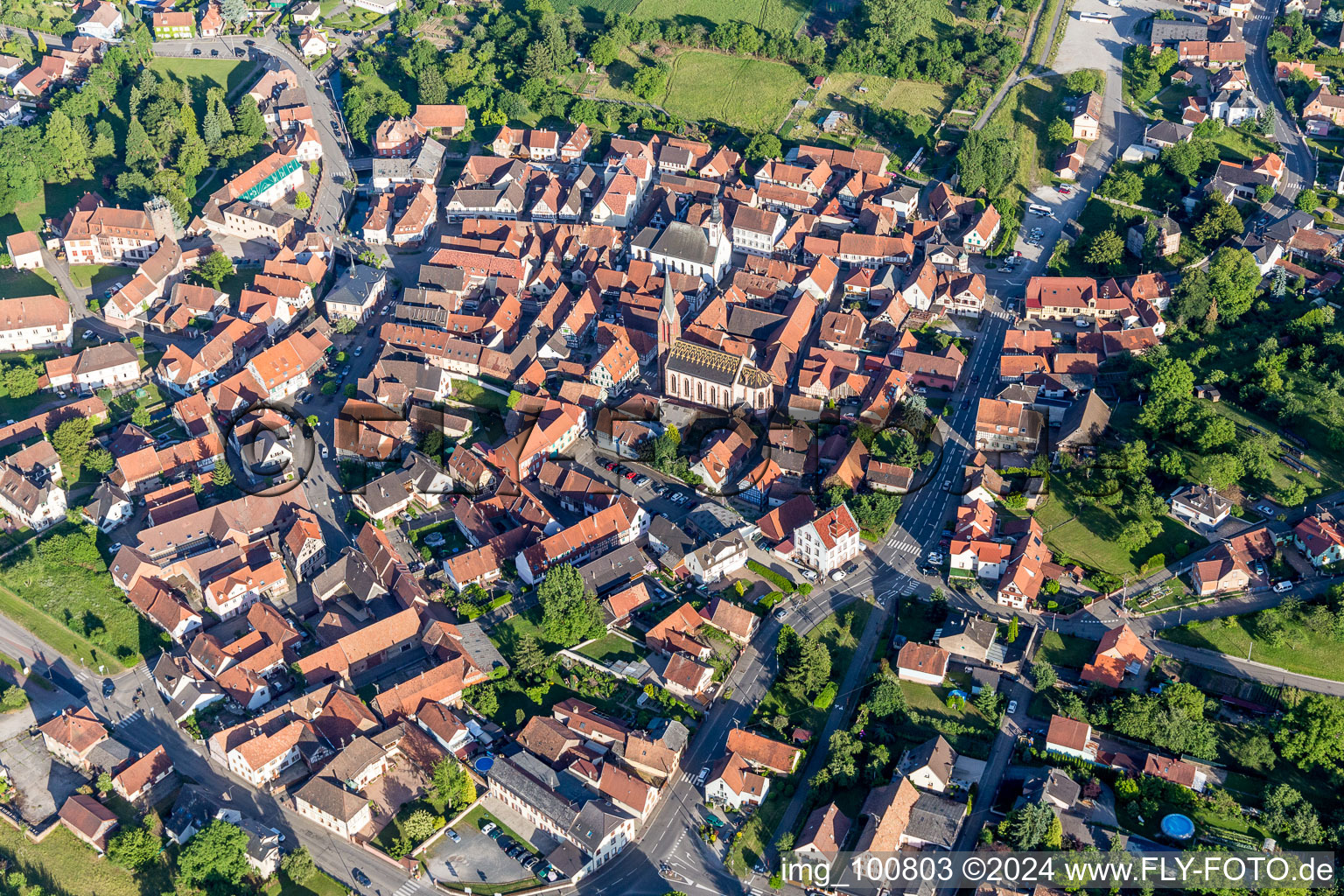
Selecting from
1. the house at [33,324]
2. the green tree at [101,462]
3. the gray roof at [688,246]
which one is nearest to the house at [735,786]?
the green tree at [101,462]

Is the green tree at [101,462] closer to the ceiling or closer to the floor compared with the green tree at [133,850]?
closer to the ceiling

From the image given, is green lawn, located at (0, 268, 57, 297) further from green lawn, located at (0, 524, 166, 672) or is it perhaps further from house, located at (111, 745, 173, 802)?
house, located at (111, 745, 173, 802)

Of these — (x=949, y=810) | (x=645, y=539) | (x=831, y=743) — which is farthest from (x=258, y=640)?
(x=949, y=810)

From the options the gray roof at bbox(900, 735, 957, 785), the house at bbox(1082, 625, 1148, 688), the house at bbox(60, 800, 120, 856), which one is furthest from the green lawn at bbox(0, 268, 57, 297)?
the house at bbox(1082, 625, 1148, 688)

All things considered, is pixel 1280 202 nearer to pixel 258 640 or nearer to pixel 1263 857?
pixel 1263 857

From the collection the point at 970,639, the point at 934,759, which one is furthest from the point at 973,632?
the point at 934,759

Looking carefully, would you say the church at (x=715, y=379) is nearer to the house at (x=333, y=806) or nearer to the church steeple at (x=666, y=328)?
the church steeple at (x=666, y=328)

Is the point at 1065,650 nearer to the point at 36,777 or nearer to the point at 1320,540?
the point at 1320,540
